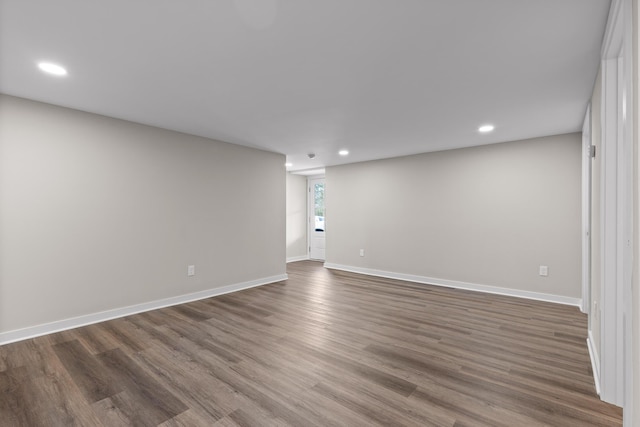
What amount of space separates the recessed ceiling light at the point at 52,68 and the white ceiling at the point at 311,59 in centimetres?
7

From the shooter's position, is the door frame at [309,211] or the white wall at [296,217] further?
the door frame at [309,211]

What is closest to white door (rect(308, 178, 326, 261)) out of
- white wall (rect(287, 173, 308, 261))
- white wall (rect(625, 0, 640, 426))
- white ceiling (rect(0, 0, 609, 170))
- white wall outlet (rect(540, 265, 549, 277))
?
white wall (rect(287, 173, 308, 261))

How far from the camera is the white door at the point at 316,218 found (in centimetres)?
791

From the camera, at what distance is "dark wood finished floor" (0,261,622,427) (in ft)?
5.90

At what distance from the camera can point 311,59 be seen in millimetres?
2164

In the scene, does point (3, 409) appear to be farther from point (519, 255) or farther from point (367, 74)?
point (519, 255)

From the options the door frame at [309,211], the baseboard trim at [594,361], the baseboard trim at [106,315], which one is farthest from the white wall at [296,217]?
the baseboard trim at [594,361]

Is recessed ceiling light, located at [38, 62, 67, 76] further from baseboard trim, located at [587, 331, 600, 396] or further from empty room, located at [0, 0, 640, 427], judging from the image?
baseboard trim, located at [587, 331, 600, 396]

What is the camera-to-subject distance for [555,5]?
1596 millimetres

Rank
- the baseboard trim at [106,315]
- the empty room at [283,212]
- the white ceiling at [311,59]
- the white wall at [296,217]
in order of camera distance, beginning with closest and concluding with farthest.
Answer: the white ceiling at [311,59]
the empty room at [283,212]
the baseboard trim at [106,315]
the white wall at [296,217]

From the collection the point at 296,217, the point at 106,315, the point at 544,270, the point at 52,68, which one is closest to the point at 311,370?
the point at 106,315

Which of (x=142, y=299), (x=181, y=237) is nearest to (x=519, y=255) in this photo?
(x=181, y=237)

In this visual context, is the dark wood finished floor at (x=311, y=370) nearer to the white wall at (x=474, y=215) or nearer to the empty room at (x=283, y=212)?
the empty room at (x=283, y=212)

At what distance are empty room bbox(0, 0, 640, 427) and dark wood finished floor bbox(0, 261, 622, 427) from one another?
0.02 m
